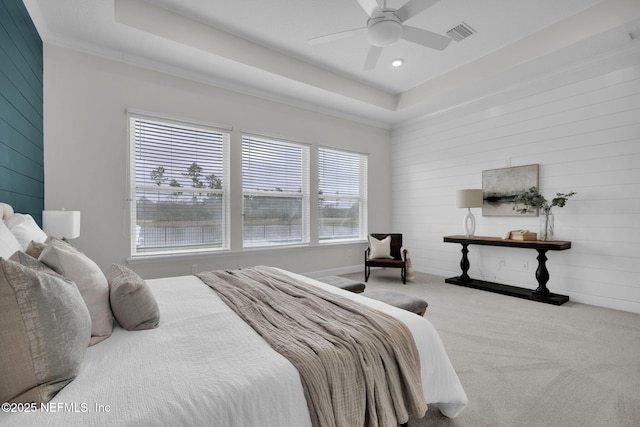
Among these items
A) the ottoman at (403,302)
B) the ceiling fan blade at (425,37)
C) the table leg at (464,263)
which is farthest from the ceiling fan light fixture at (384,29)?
the table leg at (464,263)

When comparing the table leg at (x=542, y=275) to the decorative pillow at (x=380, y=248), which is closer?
the table leg at (x=542, y=275)

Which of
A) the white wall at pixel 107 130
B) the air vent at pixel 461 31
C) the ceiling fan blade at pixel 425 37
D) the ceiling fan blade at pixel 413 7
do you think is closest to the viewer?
the ceiling fan blade at pixel 413 7

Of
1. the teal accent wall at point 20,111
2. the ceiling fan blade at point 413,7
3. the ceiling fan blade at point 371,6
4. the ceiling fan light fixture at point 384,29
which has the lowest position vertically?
the teal accent wall at point 20,111

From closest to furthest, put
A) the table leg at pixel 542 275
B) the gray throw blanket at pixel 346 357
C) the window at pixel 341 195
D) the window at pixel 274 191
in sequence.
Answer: the gray throw blanket at pixel 346 357, the table leg at pixel 542 275, the window at pixel 274 191, the window at pixel 341 195

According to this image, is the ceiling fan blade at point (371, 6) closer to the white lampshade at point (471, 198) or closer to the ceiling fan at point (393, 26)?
the ceiling fan at point (393, 26)

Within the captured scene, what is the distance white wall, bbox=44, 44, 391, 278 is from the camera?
314 cm

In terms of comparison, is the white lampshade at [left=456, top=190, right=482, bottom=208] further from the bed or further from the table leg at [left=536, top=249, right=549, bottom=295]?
the bed

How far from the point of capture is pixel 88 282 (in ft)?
4.34

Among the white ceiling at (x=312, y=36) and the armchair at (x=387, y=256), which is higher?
the white ceiling at (x=312, y=36)

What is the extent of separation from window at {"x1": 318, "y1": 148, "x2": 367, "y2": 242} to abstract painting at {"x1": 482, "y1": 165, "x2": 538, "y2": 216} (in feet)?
6.85

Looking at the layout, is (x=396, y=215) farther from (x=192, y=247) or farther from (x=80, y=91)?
(x=80, y=91)

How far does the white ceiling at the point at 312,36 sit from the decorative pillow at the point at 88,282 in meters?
2.53

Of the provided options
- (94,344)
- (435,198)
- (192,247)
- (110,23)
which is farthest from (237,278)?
(435,198)

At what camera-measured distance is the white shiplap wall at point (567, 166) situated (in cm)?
344
